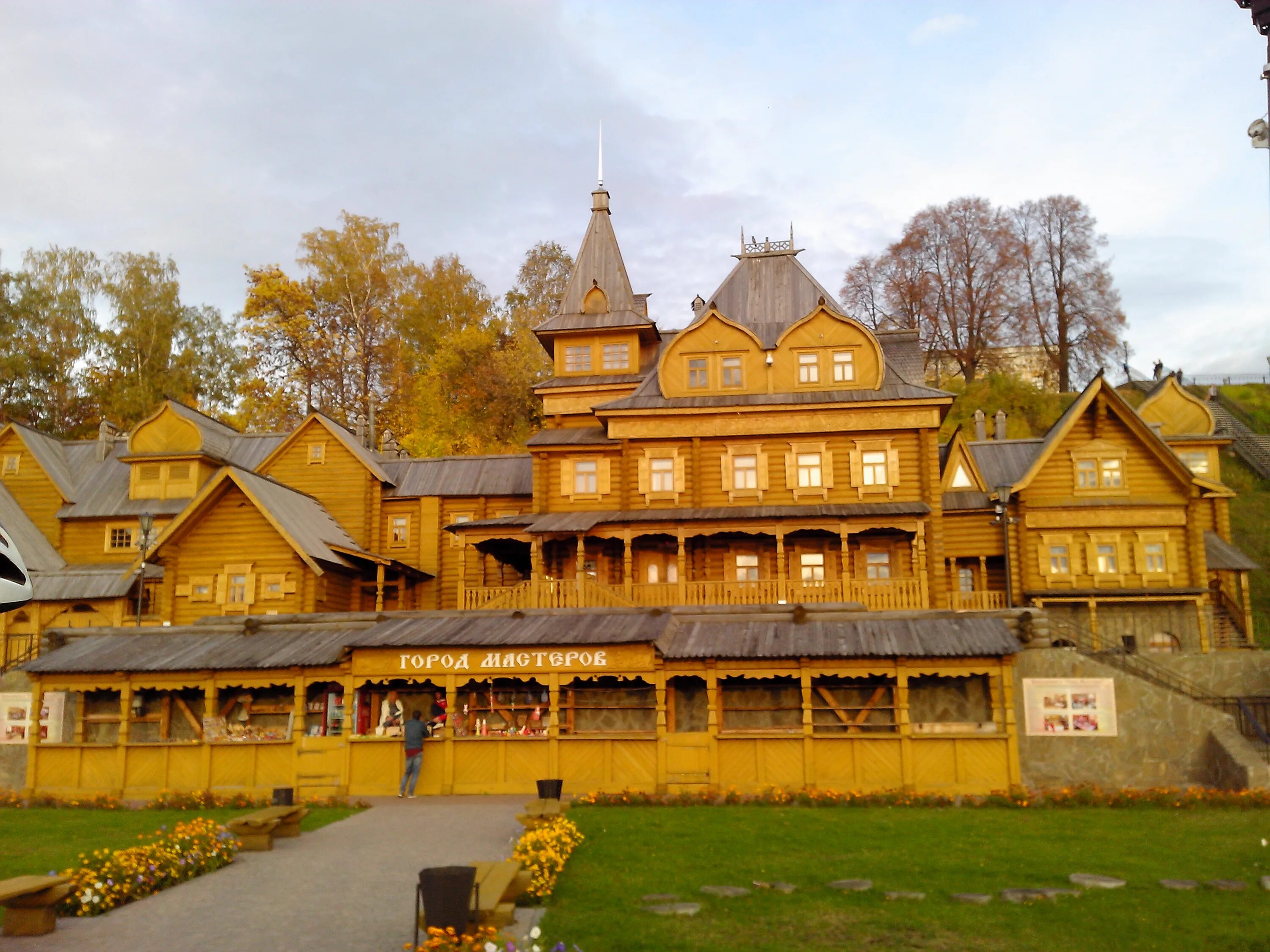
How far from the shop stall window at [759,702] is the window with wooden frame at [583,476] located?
40.3 ft

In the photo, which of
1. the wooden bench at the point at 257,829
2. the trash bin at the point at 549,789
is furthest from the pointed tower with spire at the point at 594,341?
the wooden bench at the point at 257,829

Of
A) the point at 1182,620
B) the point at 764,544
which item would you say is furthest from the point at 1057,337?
the point at 764,544

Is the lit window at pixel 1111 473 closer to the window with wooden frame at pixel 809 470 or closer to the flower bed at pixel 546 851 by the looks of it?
the window with wooden frame at pixel 809 470

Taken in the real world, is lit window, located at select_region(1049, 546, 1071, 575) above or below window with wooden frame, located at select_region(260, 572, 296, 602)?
above

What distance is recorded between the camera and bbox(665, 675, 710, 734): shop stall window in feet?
91.0

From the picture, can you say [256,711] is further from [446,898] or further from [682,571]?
[446,898]

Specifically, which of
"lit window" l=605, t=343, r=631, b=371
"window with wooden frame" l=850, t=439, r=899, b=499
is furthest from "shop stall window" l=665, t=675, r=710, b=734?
"lit window" l=605, t=343, r=631, b=371

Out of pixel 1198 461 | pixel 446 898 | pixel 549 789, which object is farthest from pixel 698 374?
pixel 446 898

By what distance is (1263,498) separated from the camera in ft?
189

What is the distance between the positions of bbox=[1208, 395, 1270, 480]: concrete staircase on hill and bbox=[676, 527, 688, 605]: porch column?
122 feet

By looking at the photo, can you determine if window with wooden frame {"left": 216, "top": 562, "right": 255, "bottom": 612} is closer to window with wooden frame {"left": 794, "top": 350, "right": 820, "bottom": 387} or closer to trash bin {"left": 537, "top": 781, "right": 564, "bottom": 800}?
trash bin {"left": 537, "top": 781, "right": 564, "bottom": 800}

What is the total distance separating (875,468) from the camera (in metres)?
36.7

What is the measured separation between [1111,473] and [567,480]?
19210 millimetres

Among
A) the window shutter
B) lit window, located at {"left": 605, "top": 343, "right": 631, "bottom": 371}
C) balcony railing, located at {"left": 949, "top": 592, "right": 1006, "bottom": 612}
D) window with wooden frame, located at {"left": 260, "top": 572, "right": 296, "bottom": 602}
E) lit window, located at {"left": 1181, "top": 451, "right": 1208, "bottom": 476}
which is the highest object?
lit window, located at {"left": 605, "top": 343, "right": 631, "bottom": 371}
